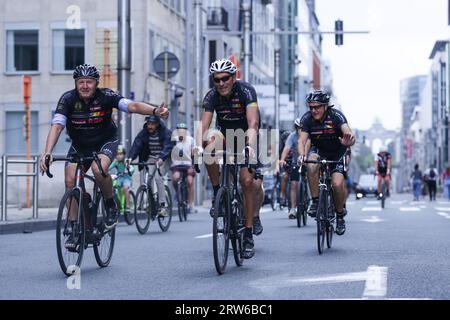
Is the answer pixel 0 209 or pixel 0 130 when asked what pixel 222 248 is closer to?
pixel 0 209

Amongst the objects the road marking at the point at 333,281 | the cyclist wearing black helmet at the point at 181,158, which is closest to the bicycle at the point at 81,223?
the road marking at the point at 333,281

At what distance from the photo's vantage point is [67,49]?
1505 inches

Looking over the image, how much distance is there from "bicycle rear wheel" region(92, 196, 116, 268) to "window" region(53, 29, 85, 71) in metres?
27.6

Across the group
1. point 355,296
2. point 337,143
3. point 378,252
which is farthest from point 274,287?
point 337,143

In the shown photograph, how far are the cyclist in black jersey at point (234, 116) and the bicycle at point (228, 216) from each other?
0.33ft

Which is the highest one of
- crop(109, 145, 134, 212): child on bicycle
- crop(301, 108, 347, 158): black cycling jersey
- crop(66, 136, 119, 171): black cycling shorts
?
crop(301, 108, 347, 158): black cycling jersey

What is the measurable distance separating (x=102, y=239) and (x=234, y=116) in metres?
1.72

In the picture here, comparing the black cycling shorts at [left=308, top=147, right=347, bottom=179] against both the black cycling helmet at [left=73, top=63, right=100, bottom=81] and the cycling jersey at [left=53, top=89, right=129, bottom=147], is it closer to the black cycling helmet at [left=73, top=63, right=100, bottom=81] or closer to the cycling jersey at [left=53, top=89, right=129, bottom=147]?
the cycling jersey at [left=53, top=89, right=129, bottom=147]

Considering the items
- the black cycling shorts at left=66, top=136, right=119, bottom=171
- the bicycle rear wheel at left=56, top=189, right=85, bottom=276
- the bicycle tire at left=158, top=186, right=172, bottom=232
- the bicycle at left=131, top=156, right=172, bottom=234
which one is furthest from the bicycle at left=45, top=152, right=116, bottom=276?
the bicycle tire at left=158, top=186, right=172, bottom=232

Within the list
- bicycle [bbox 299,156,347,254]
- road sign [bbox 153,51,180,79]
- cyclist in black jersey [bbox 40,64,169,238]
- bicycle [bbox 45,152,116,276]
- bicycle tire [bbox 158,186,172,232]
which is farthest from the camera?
road sign [bbox 153,51,180,79]

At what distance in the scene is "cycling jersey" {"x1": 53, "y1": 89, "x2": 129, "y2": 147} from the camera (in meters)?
10.4

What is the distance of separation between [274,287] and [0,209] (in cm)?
1154

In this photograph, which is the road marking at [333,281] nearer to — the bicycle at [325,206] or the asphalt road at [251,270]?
the asphalt road at [251,270]

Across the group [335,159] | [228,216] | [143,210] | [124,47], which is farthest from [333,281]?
[124,47]
